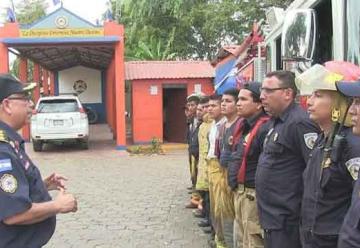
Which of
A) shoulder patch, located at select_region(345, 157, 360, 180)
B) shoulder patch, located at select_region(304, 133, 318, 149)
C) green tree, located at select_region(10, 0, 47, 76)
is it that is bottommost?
shoulder patch, located at select_region(345, 157, 360, 180)

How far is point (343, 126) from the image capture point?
9.51 feet

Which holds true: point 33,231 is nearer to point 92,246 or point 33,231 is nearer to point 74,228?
point 92,246

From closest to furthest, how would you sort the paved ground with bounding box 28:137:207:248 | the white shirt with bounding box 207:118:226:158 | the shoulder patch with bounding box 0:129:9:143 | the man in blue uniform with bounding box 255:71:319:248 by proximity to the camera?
1. the shoulder patch with bounding box 0:129:9:143
2. the man in blue uniform with bounding box 255:71:319:248
3. the white shirt with bounding box 207:118:226:158
4. the paved ground with bounding box 28:137:207:248

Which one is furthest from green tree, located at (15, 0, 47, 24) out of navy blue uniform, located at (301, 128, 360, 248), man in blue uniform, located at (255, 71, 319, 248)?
navy blue uniform, located at (301, 128, 360, 248)

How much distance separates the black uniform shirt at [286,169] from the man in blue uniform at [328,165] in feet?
1.45

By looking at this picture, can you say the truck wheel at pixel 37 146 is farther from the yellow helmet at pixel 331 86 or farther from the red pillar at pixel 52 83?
the yellow helmet at pixel 331 86

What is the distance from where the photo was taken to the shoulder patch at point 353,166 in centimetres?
270

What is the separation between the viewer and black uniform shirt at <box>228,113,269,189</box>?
4527 mm

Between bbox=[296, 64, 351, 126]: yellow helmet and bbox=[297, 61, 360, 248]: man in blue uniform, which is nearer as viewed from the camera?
bbox=[297, 61, 360, 248]: man in blue uniform

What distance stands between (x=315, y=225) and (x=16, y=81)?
1.79 metres

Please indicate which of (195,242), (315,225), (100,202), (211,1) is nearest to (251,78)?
(195,242)

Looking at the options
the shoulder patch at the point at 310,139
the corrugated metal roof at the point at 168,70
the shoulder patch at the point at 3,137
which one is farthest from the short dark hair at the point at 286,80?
the corrugated metal roof at the point at 168,70

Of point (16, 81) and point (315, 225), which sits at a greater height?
point (16, 81)

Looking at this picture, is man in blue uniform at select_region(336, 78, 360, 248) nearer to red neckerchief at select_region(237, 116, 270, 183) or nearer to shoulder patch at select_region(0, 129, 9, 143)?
shoulder patch at select_region(0, 129, 9, 143)
